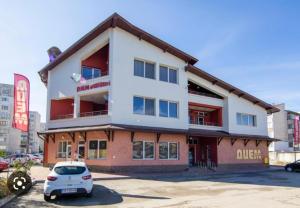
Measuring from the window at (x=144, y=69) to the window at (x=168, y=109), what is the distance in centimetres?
250

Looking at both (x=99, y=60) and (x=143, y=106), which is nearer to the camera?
(x=143, y=106)

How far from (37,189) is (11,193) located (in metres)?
2.25

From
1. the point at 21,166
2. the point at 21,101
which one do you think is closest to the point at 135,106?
the point at 21,101

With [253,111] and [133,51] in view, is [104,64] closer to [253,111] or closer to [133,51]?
[133,51]

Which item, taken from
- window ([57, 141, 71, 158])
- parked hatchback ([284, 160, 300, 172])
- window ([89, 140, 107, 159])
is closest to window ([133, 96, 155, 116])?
window ([89, 140, 107, 159])

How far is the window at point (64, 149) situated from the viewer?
29.2m

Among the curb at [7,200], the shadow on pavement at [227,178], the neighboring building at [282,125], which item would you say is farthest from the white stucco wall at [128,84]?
the neighboring building at [282,125]

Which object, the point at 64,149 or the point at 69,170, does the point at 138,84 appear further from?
the point at 69,170

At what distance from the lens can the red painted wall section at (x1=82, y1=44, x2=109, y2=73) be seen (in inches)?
1179

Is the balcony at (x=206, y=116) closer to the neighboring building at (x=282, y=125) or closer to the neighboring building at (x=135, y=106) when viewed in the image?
the neighboring building at (x=135, y=106)

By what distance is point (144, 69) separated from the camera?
2816cm

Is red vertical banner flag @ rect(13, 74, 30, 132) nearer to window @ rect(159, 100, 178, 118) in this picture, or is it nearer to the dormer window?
the dormer window

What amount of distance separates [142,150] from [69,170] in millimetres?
14312

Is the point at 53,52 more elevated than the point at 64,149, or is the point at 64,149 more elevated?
the point at 53,52
